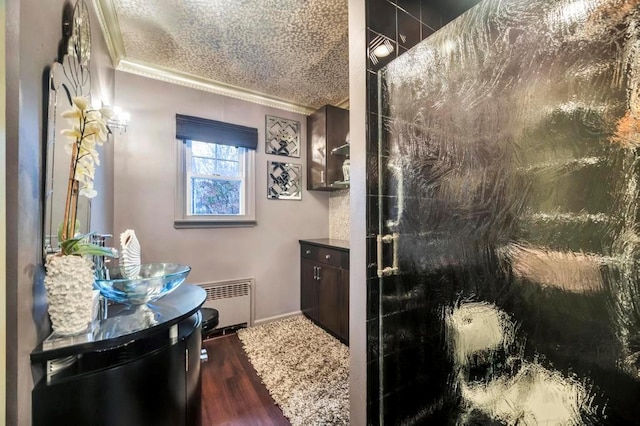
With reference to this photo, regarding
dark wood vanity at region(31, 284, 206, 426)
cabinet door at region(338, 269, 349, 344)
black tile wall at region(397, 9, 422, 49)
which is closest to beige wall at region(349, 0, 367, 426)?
black tile wall at region(397, 9, 422, 49)

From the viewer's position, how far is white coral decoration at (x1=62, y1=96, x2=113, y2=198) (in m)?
0.79

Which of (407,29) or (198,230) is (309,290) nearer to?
(198,230)

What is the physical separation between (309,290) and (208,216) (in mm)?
1343

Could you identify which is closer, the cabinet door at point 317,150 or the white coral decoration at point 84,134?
the white coral decoration at point 84,134

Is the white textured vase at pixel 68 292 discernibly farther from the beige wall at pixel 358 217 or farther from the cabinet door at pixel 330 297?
the cabinet door at pixel 330 297

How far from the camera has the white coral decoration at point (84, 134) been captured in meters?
0.79

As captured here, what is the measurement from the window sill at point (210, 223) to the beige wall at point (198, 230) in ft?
0.15

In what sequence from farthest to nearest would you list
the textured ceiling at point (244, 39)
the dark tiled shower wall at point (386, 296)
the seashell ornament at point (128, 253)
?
the textured ceiling at point (244, 39) < the dark tiled shower wall at point (386, 296) < the seashell ornament at point (128, 253)

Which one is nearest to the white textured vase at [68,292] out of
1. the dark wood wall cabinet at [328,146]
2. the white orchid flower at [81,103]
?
the white orchid flower at [81,103]

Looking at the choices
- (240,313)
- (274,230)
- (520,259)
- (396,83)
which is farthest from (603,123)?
(240,313)

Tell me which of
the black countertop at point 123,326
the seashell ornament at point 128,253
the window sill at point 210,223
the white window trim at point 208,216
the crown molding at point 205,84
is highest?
the crown molding at point 205,84

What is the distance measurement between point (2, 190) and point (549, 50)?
1.61m

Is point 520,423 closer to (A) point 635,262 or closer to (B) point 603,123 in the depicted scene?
(A) point 635,262

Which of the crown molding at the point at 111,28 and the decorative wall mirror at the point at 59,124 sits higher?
the crown molding at the point at 111,28
